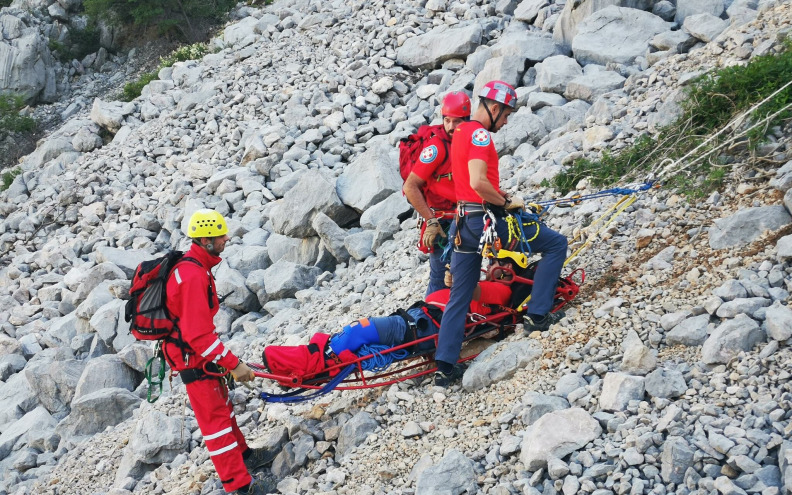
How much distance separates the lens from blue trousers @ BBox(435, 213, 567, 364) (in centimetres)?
546

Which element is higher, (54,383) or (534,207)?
(534,207)

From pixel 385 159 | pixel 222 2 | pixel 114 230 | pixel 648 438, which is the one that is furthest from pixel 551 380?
pixel 222 2

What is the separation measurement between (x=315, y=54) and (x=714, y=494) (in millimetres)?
14286

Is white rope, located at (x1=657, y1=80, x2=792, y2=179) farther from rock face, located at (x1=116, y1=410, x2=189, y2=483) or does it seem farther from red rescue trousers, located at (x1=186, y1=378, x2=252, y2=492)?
rock face, located at (x1=116, y1=410, x2=189, y2=483)

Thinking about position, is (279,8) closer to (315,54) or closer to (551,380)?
(315,54)

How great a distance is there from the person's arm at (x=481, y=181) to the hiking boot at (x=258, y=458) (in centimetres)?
258

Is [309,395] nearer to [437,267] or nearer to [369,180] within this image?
[437,267]

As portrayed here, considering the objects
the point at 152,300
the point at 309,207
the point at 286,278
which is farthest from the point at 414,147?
the point at 309,207

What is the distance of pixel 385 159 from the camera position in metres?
10.6

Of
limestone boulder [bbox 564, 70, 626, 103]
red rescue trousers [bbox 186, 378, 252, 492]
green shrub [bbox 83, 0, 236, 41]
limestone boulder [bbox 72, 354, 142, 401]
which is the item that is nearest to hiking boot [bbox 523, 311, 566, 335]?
red rescue trousers [bbox 186, 378, 252, 492]

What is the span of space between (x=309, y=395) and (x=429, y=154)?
7.10 feet

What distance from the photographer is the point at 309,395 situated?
227 inches

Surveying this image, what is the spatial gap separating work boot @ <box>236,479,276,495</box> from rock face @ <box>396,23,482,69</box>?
9.99 metres

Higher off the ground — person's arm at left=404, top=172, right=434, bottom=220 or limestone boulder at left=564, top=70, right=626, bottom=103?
person's arm at left=404, top=172, right=434, bottom=220
